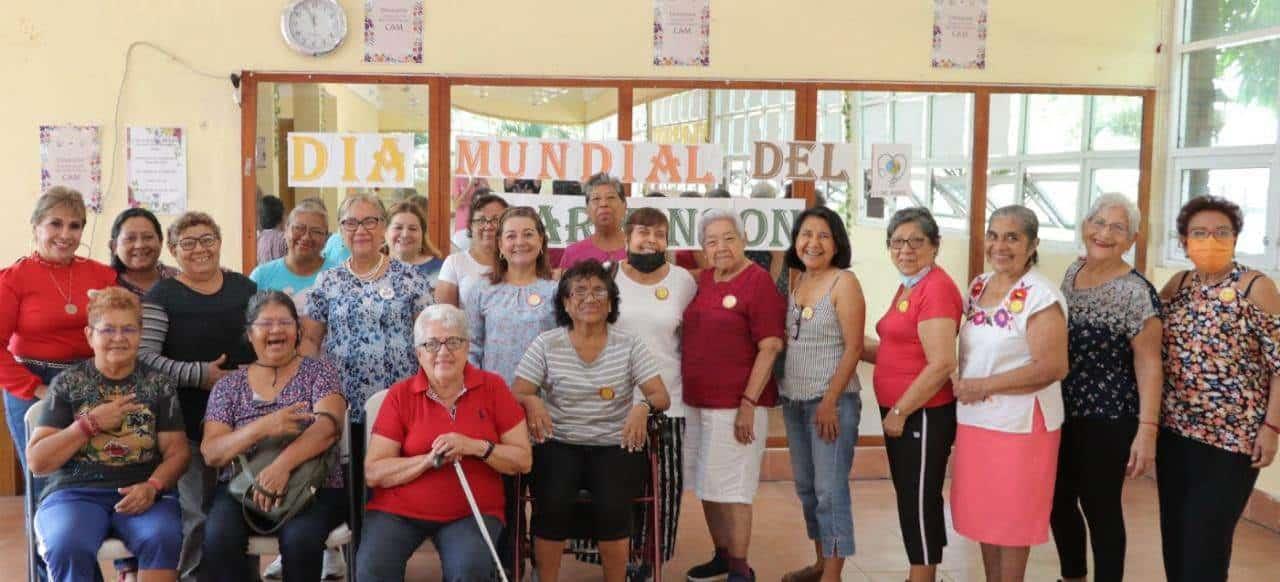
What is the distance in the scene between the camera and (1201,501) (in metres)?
3.09

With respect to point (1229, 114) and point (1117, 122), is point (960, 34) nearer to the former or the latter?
point (1117, 122)

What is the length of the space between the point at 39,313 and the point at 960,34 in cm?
411

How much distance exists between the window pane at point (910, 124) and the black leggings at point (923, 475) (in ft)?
7.18

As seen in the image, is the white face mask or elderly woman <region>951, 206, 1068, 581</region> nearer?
elderly woman <region>951, 206, 1068, 581</region>

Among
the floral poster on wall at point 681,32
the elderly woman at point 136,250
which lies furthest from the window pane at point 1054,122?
the elderly woman at point 136,250

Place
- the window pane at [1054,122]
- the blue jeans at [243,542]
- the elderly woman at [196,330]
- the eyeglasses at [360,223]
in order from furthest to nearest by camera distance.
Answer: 1. the window pane at [1054,122]
2. the eyeglasses at [360,223]
3. the elderly woman at [196,330]
4. the blue jeans at [243,542]

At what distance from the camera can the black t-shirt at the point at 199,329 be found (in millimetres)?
3275

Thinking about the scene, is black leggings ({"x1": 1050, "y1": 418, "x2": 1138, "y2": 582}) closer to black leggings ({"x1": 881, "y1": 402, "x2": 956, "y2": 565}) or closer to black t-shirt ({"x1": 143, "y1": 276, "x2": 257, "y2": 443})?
black leggings ({"x1": 881, "y1": 402, "x2": 956, "y2": 565})

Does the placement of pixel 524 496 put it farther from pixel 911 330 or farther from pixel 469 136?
pixel 469 136

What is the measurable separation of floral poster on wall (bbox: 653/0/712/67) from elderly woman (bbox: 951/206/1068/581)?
213 centimetres

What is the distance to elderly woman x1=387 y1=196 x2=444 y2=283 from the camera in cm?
387

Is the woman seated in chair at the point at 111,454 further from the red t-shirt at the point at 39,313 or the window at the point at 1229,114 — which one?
the window at the point at 1229,114

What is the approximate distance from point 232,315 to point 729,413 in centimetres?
165

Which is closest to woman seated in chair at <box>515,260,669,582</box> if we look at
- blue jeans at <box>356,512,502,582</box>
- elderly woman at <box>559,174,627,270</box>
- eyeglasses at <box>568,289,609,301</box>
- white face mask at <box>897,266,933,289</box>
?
eyeglasses at <box>568,289,609,301</box>
